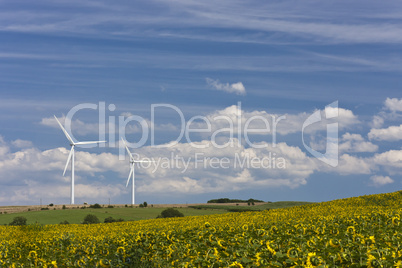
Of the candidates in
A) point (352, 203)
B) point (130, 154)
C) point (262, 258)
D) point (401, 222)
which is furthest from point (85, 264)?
point (130, 154)

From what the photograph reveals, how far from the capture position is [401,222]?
1961cm

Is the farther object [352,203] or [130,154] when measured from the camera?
[130,154]

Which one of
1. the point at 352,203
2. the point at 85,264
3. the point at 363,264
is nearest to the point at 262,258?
the point at 363,264

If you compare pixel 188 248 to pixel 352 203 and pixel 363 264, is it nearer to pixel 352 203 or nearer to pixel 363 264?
pixel 363 264

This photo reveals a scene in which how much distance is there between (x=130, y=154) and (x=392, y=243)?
3068 inches

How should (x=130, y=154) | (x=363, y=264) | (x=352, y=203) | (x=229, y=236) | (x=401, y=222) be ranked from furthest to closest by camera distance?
(x=130, y=154), (x=352, y=203), (x=401, y=222), (x=229, y=236), (x=363, y=264)

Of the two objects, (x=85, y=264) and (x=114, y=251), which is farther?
(x=114, y=251)

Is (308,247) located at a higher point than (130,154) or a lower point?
lower

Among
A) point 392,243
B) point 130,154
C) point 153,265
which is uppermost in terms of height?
point 130,154

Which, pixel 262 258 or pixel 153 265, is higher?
pixel 262 258

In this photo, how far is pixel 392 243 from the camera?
13.6 m

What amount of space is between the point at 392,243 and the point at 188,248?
6.92m

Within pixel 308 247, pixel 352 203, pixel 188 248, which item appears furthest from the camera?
pixel 352 203

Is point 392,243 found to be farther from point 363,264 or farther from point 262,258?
point 262,258
